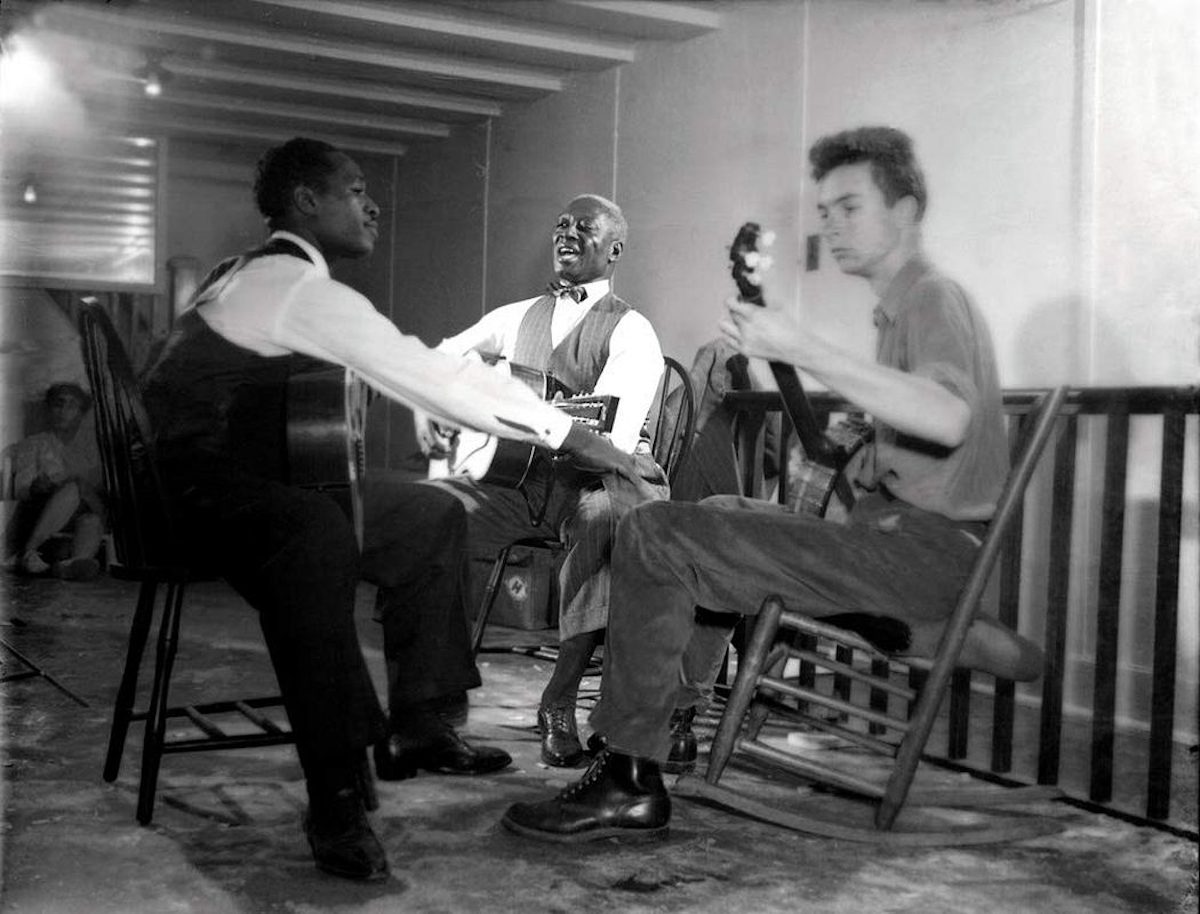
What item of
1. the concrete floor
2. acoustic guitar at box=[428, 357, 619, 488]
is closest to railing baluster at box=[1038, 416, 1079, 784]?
the concrete floor

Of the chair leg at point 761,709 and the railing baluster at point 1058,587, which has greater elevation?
the railing baluster at point 1058,587

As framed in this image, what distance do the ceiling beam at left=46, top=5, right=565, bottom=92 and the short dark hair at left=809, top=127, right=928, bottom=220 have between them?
1.34ft

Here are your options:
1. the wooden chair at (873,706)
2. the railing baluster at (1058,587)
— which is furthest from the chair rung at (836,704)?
the railing baluster at (1058,587)

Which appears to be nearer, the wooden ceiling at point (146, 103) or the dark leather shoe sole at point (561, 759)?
the wooden ceiling at point (146, 103)

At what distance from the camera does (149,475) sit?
184 cm

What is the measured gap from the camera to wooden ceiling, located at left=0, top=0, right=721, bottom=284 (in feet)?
5.75

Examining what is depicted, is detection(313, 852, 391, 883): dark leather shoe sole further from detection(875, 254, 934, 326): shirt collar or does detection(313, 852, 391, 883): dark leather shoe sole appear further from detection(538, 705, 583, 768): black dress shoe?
detection(875, 254, 934, 326): shirt collar

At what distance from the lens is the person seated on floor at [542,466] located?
1752 mm

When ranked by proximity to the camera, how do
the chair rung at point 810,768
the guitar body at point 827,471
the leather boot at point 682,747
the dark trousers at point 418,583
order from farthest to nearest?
the leather boot at point 682,747
the chair rung at point 810,768
the guitar body at point 827,471
the dark trousers at point 418,583

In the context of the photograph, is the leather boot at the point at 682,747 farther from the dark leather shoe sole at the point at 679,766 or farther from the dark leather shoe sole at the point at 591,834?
the dark leather shoe sole at the point at 591,834

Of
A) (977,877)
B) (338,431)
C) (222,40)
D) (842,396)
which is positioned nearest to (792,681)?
(977,877)

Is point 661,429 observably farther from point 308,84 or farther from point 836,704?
point 308,84

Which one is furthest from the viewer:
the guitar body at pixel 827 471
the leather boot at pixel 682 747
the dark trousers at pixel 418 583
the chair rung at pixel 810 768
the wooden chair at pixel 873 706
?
the leather boot at pixel 682 747

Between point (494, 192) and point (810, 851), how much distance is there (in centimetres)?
Result: 112
